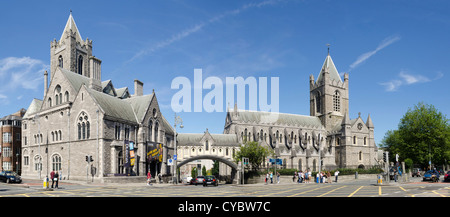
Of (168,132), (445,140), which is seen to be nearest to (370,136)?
(445,140)

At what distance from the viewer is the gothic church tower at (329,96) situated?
103m

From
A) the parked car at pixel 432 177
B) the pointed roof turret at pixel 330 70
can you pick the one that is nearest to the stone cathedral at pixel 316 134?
the pointed roof turret at pixel 330 70

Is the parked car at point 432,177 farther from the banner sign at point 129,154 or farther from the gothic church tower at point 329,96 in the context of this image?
the gothic church tower at point 329,96

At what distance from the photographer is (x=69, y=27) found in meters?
68.1

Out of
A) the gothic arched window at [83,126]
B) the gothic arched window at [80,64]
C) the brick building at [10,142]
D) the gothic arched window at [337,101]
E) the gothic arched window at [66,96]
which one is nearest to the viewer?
the gothic arched window at [83,126]

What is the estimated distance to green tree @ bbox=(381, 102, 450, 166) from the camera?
241 ft

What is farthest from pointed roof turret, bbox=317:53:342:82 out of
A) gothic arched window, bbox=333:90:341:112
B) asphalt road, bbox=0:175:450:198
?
asphalt road, bbox=0:175:450:198

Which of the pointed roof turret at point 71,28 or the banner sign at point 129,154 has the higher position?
the pointed roof turret at point 71,28

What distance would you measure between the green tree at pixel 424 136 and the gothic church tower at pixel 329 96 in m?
24.7

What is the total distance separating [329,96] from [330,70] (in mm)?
9017

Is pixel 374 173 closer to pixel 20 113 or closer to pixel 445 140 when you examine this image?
pixel 445 140

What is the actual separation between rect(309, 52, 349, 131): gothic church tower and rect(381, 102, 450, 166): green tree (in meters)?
24.7

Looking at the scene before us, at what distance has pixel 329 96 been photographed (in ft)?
341
